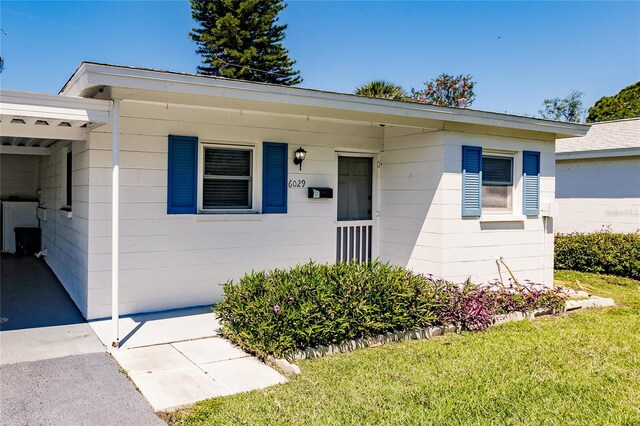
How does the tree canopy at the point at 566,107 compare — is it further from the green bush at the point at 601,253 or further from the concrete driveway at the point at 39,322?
the concrete driveway at the point at 39,322

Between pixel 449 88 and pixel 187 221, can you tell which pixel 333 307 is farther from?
pixel 449 88

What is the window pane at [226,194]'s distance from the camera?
6.66 m

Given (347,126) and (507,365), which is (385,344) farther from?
(347,126)

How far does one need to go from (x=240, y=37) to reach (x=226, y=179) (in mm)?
16899

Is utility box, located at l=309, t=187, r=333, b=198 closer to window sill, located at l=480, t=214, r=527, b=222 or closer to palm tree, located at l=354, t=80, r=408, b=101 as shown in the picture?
window sill, located at l=480, t=214, r=527, b=222

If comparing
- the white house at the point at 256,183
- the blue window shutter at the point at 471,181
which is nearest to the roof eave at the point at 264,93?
the white house at the point at 256,183

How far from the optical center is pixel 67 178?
753cm

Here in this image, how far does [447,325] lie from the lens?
19.0ft

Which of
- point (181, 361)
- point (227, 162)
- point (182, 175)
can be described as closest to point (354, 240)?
point (227, 162)

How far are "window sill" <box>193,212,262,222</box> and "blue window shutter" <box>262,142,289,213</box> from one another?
164mm

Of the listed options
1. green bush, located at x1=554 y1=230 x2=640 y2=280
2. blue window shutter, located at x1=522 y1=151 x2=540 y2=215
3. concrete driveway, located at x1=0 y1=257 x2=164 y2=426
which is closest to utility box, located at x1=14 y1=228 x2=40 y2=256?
concrete driveway, located at x1=0 y1=257 x2=164 y2=426

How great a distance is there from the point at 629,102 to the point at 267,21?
77.2 feet

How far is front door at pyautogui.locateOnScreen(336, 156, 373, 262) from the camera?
25.7ft

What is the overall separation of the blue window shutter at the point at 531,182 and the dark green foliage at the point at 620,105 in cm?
2670
